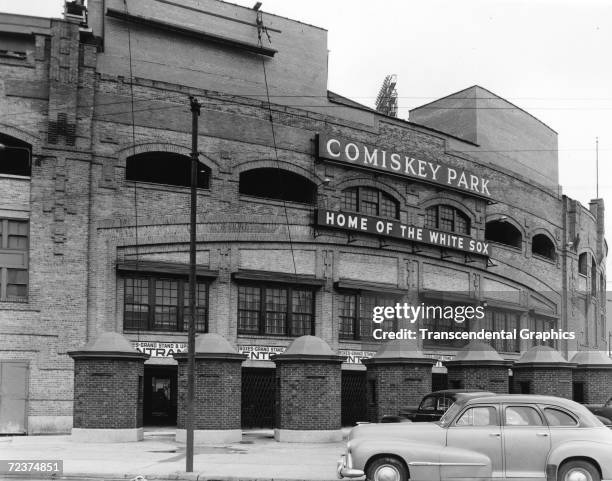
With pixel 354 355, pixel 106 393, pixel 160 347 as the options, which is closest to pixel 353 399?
pixel 354 355

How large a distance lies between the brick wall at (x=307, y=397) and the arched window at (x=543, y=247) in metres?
22.9

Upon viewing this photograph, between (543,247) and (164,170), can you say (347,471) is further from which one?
(543,247)

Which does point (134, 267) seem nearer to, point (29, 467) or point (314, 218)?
point (314, 218)

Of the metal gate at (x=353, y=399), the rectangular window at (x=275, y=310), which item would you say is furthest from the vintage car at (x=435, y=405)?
the rectangular window at (x=275, y=310)

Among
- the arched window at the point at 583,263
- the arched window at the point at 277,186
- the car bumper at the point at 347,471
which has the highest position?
the arched window at the point at 277,186

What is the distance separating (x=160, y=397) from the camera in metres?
30.5

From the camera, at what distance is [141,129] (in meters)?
30.1

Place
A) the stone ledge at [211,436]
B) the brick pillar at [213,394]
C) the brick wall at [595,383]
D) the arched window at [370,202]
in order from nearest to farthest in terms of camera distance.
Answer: the stone ledge at [211,436], the brick pillar at [213,394], the brick wall at [595,383], the arched window at [370,202]

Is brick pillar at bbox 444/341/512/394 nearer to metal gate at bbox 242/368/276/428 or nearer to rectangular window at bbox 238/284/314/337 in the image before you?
rectangular window at bbox 238/284/314/337

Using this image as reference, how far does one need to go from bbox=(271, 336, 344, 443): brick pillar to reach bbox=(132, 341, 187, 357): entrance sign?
213 inches

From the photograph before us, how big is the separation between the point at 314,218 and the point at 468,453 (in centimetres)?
2004

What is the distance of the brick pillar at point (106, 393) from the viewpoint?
2411 centimetres

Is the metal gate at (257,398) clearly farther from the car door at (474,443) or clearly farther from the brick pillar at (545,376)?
the car door at (474,443)

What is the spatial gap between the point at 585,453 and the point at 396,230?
2195cm
